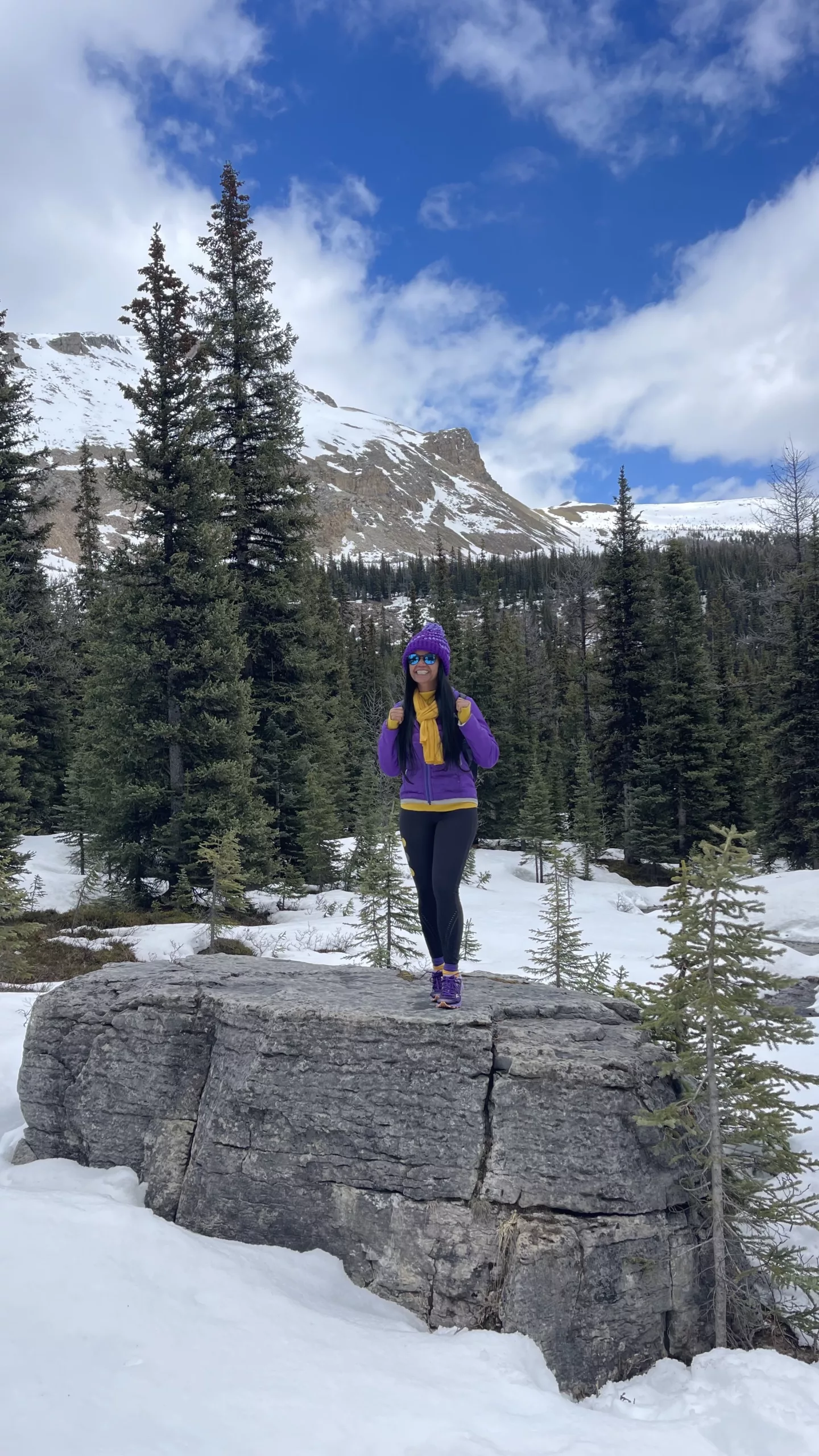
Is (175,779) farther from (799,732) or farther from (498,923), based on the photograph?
(799,732)

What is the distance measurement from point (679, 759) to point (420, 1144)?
83.4ft

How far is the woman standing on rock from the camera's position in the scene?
504cm

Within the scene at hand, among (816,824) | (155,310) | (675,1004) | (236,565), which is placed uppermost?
(155,310)

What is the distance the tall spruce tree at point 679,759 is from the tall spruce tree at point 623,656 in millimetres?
1506

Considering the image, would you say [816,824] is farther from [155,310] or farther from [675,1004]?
[155,310]

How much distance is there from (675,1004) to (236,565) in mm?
16906

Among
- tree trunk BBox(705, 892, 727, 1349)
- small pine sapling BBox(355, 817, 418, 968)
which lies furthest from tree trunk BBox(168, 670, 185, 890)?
tree trunk BBox(705, 892, 727, 1349)

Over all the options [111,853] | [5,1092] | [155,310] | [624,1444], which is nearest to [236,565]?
[155,310]

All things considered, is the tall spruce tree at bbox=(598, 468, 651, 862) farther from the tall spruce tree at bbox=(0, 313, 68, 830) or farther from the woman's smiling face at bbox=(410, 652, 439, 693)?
the woman's smiling face at bbox=(410, 652, 439, 693)

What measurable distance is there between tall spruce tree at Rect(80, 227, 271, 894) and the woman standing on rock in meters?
10.4

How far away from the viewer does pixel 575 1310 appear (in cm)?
402

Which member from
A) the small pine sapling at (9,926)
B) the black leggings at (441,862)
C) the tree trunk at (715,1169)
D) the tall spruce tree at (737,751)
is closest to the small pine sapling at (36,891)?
the small pine sapling at (9,926)

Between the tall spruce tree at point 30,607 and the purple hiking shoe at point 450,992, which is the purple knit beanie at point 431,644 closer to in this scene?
the purple hiking shoe at point 450,992

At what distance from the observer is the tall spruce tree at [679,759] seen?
2788 centimetres
